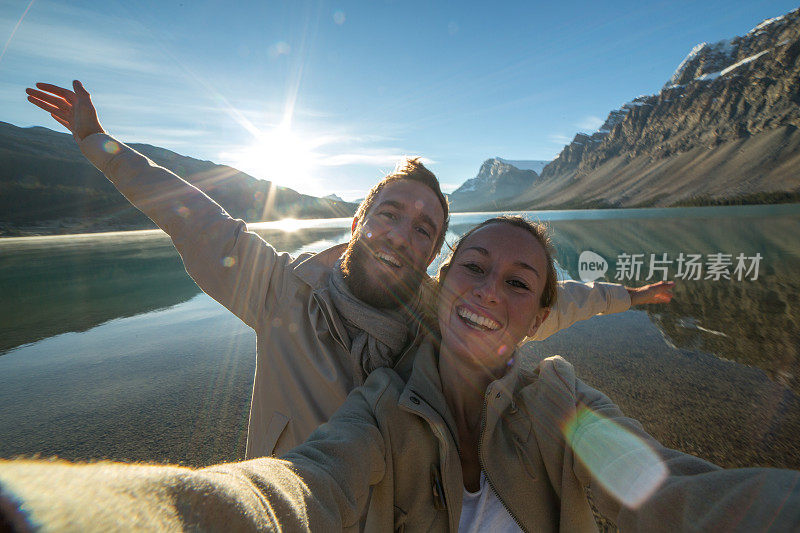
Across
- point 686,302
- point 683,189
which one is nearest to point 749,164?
point 683,189

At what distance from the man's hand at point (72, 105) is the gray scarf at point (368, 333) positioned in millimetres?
3119

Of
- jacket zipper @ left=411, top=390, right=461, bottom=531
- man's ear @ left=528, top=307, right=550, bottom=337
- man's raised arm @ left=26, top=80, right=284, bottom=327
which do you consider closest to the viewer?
jacket zipper @ left=411, top=390, right=461, bottom=531

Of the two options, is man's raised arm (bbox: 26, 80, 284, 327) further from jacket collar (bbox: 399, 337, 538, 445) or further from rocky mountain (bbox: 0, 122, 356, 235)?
rocky mountain (bbox: 0, 122, 356, 235)

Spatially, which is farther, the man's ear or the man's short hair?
the man's short hair

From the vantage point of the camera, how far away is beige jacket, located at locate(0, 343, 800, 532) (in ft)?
2.08

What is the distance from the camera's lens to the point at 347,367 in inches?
101

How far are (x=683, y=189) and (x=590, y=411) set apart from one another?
12435 cm

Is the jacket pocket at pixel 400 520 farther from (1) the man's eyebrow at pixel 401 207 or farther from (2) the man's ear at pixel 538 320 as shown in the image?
(1) the man's eyebrow at pixel 401 207

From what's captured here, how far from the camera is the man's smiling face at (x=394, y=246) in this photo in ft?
10.3

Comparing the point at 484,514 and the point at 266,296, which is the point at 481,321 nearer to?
the point at 484,514

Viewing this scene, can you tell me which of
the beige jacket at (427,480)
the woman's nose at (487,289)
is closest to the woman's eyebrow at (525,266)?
the woman's nose at (487,289)

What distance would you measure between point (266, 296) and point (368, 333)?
3.48ft

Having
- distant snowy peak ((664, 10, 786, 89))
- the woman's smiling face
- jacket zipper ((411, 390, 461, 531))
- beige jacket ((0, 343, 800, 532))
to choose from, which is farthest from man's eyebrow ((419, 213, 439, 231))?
distant snowy peak ((664, 10, 786, 89))

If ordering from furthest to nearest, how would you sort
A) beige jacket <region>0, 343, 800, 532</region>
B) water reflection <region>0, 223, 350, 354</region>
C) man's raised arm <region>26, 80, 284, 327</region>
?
water reflection <region>0, 223, 350, 354</region> → man's raised arm <region>26, 80, 284, 327</region> → beige jacket <region>0, 343, 800, 532</region>
